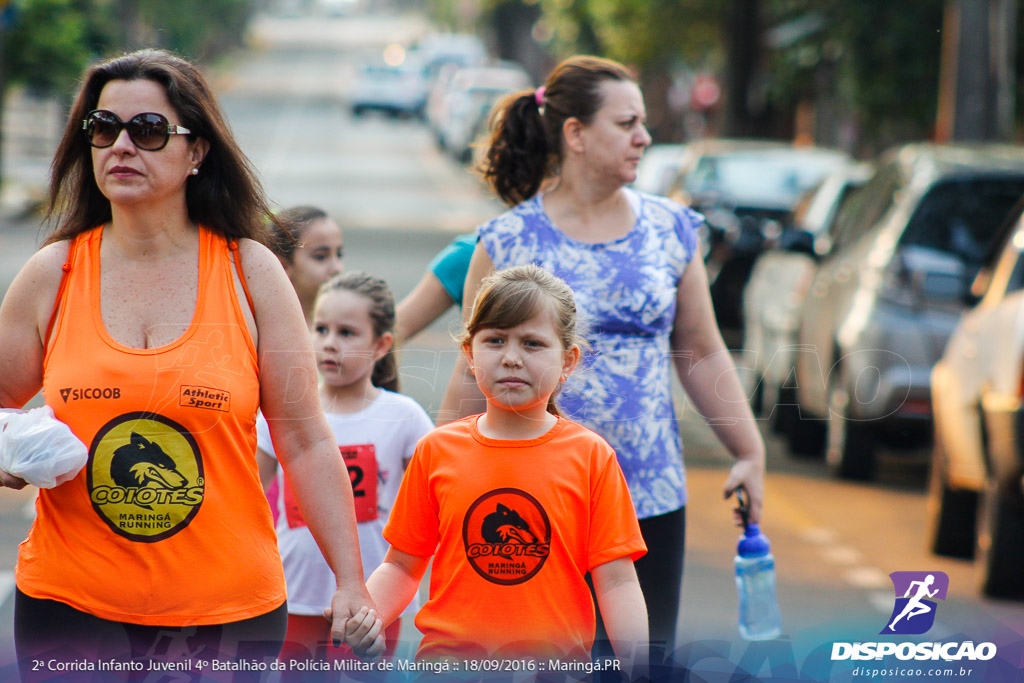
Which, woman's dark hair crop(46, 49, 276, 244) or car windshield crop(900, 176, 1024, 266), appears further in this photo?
car windshield crop(900, 176, 1024, 266)

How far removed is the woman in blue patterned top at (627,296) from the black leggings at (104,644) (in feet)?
3.55

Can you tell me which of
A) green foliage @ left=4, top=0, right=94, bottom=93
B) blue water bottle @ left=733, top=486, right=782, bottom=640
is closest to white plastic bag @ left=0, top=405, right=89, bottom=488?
blue water bottle @ left=733, top=486, right=782, bottom=640

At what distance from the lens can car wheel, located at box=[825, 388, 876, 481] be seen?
960cm

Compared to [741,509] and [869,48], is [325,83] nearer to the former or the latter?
[869,48]

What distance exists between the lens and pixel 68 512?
→ 9.87ft

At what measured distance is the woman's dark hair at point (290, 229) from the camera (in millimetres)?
3488

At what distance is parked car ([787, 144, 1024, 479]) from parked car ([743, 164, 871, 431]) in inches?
27.2

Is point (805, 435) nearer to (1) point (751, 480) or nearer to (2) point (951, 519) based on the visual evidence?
(2) point (951, 519)

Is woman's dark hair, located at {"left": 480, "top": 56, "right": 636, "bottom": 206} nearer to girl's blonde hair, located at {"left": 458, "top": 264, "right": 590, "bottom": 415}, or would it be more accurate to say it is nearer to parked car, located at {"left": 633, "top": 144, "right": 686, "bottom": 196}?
girl's blonde hair, located at {"left": 458, "top": 264, "right": 590, "bottom": 415}

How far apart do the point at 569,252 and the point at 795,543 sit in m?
4.72

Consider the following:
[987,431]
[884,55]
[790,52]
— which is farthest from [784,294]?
[790,52]

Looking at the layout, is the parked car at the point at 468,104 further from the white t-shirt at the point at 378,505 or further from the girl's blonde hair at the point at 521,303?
the girl's blonde hair at the point at 521,303

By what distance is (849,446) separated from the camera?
9.65 m

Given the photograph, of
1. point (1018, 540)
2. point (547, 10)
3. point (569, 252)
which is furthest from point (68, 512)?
point (547, 10)
